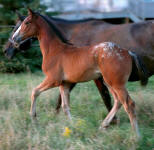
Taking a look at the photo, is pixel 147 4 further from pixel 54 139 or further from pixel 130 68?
pixel 54 139

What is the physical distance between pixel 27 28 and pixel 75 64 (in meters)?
1.00

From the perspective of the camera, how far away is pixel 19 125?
14.2ft

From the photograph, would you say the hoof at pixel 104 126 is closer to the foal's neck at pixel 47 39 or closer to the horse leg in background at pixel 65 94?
the horse leg in background at pixel 65 94

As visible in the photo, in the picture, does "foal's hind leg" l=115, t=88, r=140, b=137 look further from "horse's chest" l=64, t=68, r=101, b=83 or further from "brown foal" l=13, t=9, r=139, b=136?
"horse's chest" l=64, t=68, r=101, b=83

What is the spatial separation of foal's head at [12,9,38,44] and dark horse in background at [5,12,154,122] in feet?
1.06

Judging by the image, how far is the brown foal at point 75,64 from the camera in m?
4.30

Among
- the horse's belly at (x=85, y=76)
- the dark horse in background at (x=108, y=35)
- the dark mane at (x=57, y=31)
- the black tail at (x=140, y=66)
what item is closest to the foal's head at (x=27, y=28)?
the dark mane at (x=57, y=31)

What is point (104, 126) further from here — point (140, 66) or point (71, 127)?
point (140, 66)

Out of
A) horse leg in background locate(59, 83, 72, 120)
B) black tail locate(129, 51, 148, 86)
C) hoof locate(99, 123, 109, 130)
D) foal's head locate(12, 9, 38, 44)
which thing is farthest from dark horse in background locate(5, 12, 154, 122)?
hoof locate(99, 123, 109, 130)

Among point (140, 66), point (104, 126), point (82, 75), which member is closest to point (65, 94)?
point (82, 75)

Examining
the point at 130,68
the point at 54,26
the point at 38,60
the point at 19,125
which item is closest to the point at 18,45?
the point at 54,26

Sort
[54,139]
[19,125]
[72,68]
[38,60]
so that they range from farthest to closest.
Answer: [38,60] < [72,68] < [19,125] < [54,139]

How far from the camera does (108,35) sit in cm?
531

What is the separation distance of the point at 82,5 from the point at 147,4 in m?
2.95
